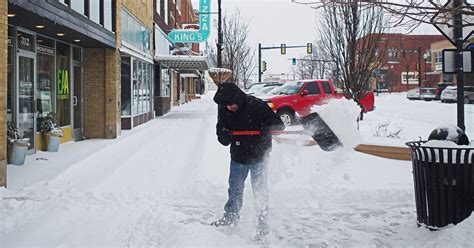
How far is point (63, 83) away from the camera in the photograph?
42.0 ft

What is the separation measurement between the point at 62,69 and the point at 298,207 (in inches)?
343

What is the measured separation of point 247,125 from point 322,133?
1241 mm

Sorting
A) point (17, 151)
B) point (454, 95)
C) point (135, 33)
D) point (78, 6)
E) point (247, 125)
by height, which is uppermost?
point (135, 33)

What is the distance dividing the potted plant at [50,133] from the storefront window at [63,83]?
107cm

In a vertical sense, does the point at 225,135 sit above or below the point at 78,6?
below

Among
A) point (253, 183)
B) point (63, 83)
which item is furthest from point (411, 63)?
point (253, 183)

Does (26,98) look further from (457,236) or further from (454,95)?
(454,95)

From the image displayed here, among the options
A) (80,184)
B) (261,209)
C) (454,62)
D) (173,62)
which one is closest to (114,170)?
(80,184)

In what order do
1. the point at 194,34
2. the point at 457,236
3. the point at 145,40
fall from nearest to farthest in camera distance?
the point at 457,236 → the point at 145,40 → the point at 194,34

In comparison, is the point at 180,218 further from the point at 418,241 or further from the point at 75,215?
the point at 418,241

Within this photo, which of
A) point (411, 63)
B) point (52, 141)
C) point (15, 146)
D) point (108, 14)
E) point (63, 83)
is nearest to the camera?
point (15, 146)

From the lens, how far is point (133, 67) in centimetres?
1820

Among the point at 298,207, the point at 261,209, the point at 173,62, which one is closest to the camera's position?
the point at 261,209

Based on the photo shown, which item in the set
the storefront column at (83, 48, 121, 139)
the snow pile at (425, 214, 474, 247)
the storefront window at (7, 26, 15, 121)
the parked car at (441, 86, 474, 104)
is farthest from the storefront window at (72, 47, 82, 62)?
the parked car at (441, 86, 474, 104)
